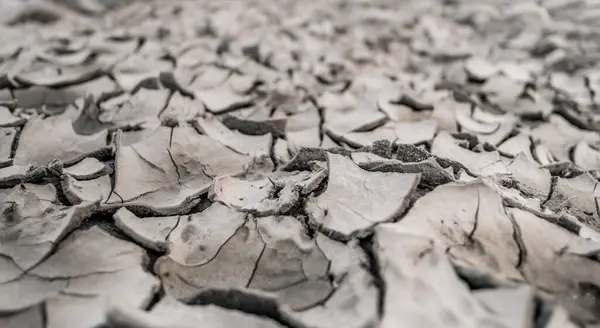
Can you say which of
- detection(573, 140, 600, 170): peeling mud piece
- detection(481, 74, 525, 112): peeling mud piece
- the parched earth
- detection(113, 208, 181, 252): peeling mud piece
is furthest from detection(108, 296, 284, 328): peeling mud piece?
detection(481, 74, 525, 112): peeling mud piece

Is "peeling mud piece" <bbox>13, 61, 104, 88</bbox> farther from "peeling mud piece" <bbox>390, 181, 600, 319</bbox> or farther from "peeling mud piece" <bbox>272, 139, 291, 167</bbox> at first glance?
"peeling mud piece" <bbox>390, 181, 600, 319</bbox>

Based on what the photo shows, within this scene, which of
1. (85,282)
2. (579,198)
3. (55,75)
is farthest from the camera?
(55,75)

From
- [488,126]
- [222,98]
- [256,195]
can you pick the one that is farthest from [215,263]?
[488,126]

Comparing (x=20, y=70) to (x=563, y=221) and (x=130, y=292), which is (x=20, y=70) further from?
(x=563, y=221)

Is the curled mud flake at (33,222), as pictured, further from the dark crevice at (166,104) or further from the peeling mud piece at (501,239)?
the peeling mud piece at (501,239)

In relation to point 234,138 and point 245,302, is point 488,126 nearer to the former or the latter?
point 234,138

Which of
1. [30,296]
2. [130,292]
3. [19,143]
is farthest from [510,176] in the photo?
[19,143]
